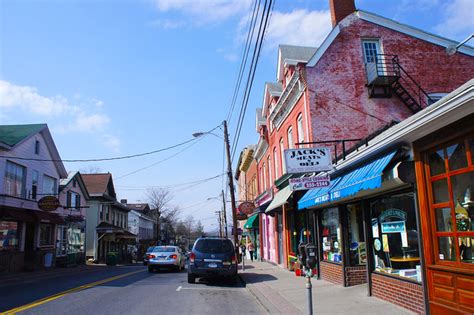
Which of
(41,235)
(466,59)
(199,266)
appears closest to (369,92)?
(466,59)

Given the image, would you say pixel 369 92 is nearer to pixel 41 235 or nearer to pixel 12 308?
pixel 12 308

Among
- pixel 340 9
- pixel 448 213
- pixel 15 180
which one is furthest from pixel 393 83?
pixel 15 180

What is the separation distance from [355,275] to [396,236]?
3117 mm

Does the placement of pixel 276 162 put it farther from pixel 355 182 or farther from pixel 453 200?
pixel 453 200

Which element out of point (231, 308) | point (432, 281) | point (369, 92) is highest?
point (369, 92)

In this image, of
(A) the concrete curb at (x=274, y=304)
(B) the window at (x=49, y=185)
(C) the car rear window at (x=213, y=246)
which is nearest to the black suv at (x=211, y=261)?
(C) the car rear window at (x=213, y=246)

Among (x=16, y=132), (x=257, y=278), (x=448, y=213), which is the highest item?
(x=16, y=132)

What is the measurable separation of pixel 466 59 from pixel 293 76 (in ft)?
25.8

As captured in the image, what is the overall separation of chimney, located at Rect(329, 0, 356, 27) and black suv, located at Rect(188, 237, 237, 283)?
11.4m

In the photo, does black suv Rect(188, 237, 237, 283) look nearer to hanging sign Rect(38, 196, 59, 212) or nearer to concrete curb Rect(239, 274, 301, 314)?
concrete curb Rect(239, 274, 301, 314)

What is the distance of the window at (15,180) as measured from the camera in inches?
940

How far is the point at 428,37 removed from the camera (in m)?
18.7

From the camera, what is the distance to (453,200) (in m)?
7.16

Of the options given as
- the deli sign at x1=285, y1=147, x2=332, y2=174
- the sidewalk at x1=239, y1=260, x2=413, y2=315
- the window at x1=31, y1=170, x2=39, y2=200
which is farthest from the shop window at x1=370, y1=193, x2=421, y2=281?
the window at x1=31, y1=170, x2=39, y2=200
